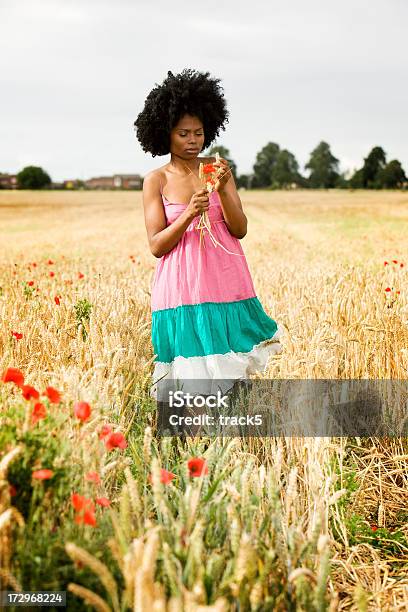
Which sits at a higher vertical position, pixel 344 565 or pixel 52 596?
pixel 52 596

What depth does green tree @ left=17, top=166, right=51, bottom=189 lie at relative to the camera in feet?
253

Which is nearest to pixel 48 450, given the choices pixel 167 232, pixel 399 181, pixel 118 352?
pixel 118 352

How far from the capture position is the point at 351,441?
3473mm

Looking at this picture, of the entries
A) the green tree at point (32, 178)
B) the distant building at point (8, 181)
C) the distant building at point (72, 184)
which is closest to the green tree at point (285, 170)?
the distant building at point (72, 184)

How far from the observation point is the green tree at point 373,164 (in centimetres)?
8762

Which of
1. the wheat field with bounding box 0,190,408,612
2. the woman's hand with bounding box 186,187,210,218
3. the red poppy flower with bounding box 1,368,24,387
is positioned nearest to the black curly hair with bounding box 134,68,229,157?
the woman's hand with bounding box 186,187,210,218

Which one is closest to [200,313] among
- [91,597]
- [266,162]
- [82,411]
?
[82,411]

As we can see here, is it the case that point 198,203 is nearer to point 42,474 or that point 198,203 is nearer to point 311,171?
point 42,474

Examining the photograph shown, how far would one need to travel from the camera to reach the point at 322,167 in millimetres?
103562

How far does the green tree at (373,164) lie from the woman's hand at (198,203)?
87.1m

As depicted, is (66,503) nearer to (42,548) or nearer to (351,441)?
(42,548)

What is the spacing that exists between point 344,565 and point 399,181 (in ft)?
264

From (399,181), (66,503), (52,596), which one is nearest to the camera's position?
(52,596)

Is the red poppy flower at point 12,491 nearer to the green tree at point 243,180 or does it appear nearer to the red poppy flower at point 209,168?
Result: the red poppy flower at point 209,168
